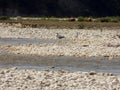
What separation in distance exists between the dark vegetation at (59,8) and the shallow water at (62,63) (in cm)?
5508

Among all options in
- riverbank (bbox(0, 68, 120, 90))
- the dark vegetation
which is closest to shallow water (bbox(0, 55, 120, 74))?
riverbank (bbox(0, 68, 120, 90))

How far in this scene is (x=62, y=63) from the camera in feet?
84.5

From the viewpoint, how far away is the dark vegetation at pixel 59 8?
274 feet

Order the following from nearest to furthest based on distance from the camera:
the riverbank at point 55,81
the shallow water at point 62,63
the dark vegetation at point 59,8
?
the riverbank at point 55,81 → the shallow water at point 62,63 → the dark vegetation at point 59,8

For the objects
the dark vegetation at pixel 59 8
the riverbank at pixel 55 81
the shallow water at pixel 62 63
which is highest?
the dark vegetation at pixel 59 8

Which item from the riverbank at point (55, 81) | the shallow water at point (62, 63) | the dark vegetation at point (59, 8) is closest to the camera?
the riverbank at point (55, 81)

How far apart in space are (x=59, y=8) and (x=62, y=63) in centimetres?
6047

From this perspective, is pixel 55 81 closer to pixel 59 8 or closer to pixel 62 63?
pixel 62 63

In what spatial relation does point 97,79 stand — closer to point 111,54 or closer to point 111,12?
point 111,54

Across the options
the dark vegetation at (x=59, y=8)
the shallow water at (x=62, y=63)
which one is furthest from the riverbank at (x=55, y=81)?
the dark vegetation at (x=59, y=8)

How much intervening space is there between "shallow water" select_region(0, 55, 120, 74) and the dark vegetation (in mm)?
55081

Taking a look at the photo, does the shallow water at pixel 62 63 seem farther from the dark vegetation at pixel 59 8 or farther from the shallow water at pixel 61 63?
the dark vegetation at pixel 59 8

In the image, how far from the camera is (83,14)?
8681cm

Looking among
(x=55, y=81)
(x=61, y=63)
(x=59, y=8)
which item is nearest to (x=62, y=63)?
(x=61, y=63)
